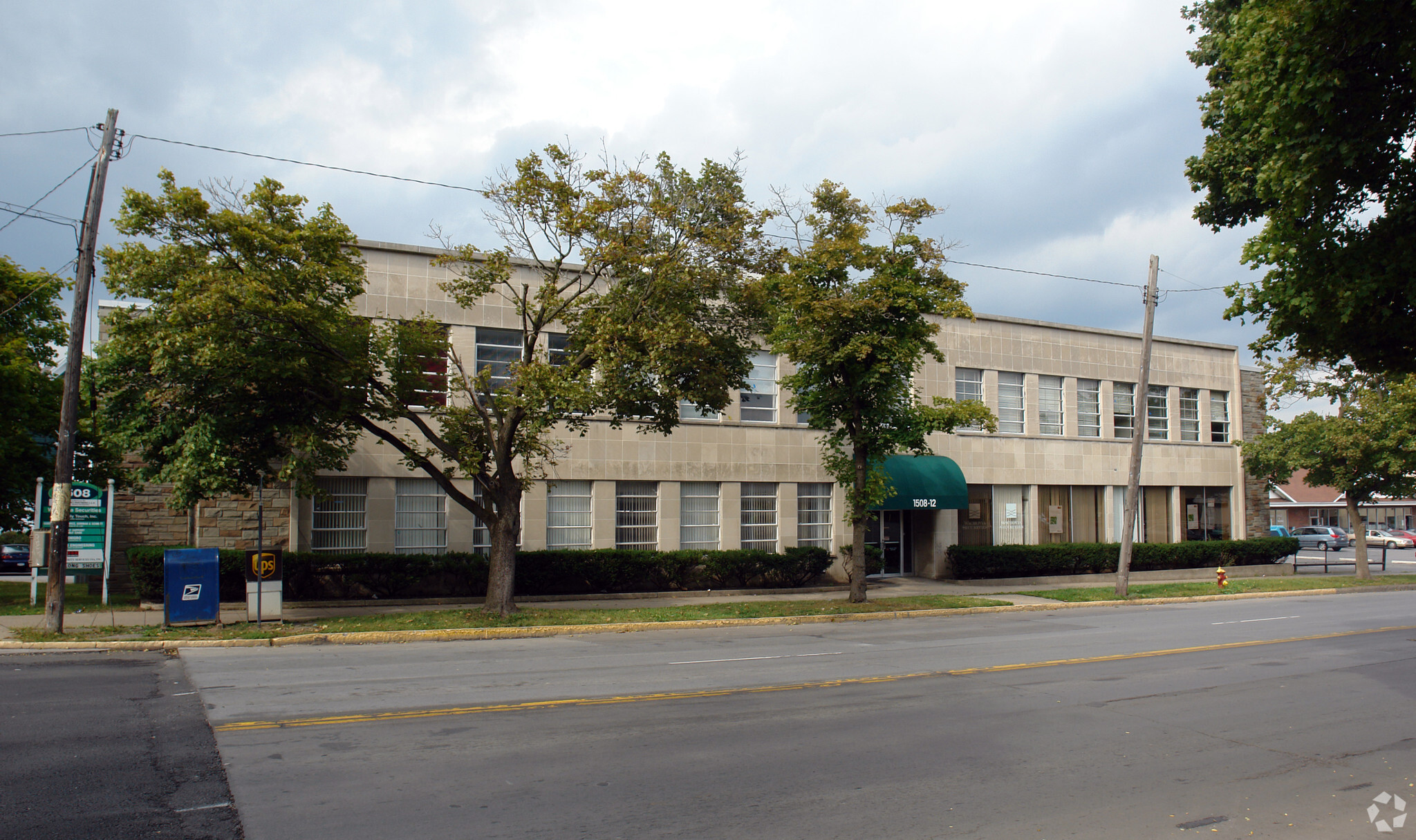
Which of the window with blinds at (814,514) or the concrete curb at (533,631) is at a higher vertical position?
the window with blinds at (814,514)

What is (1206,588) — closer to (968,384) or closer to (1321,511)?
(968,384)

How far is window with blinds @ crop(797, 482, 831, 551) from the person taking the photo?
27328 millimetres

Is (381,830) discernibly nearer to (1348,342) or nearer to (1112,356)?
(1348,342)

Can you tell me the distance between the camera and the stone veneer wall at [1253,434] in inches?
1446

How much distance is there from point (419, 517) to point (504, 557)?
5.45 meters

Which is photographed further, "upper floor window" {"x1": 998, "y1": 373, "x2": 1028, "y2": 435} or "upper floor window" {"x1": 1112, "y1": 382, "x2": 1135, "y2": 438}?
"upper floor window" {"x1": 1112, "y1": 382, "x2": 1135, "y2": 438}

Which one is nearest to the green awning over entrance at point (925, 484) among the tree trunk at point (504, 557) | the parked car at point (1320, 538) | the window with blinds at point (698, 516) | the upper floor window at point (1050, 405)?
the window with blinds at point (698, 516)

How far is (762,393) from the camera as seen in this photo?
27.0 m

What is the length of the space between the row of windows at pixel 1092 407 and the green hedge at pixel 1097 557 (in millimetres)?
4216

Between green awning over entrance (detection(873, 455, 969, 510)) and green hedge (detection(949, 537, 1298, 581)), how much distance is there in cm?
214

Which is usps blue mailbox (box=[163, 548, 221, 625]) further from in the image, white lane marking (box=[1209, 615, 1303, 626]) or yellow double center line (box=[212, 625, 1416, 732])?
white lane marking (box=[1209, 615, 1303, 626])

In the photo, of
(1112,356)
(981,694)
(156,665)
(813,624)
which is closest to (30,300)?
(156,665)

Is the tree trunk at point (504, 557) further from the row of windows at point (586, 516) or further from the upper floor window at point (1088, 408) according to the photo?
the upper floor window at point (1088, 408)

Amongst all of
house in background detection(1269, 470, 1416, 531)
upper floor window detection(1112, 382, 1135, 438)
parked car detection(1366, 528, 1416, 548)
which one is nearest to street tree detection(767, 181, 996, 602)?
upper floor window detection(1112, 382, 1135, 438)
